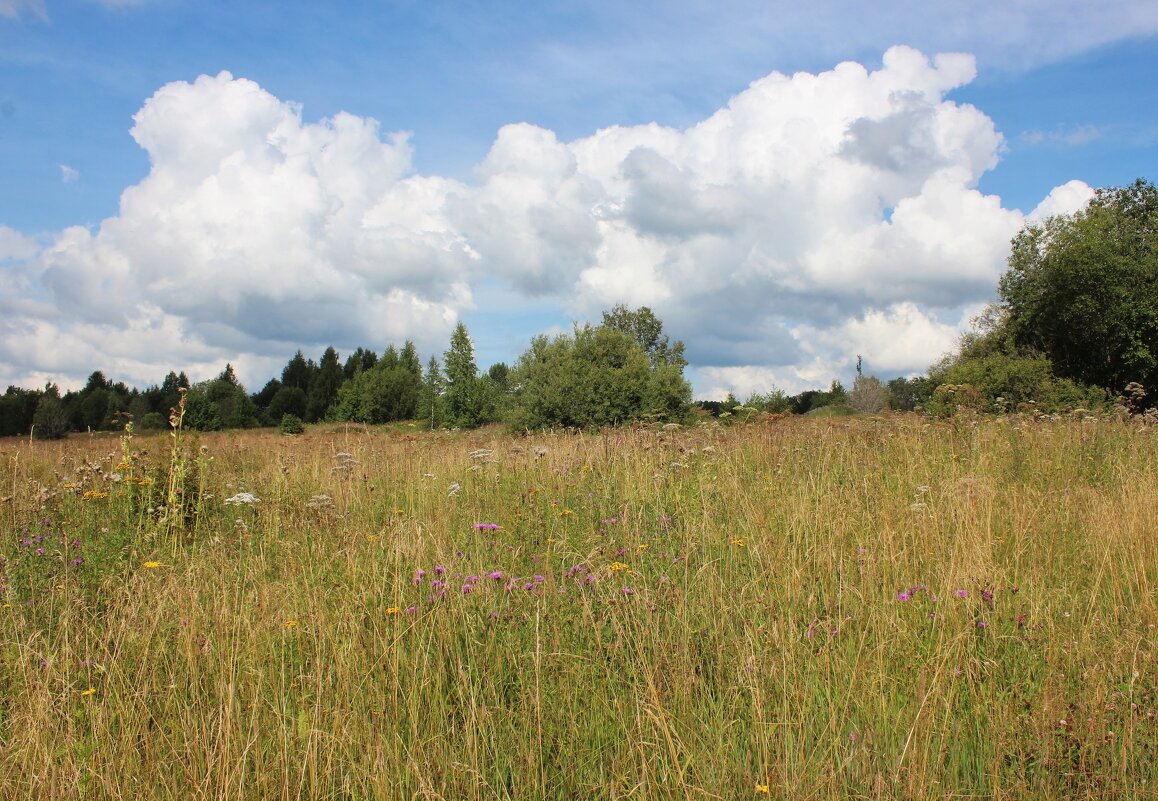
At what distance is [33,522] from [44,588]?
1884 mm

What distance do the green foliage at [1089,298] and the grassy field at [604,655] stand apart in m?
30.3

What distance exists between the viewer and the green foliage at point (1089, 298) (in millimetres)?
29078

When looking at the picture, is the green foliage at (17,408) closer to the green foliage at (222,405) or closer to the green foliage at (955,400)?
the green foliage at (222,405)

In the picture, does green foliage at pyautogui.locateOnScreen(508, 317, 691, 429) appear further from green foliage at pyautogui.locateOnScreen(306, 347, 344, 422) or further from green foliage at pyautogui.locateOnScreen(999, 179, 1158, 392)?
green foliage at pyautogui.locateOnScreen(306, 347, 344, 422)

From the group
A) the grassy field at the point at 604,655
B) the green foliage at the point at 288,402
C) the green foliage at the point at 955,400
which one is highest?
the green foliage at the point at 288,402

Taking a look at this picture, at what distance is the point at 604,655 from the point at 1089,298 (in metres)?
34.7

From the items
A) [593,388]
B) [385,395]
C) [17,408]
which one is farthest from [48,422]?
[385,395]

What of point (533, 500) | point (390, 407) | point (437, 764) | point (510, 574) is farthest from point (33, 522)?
point (390, 407)

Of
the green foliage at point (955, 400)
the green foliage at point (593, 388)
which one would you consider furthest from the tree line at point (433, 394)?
the green foliage at point (955, 400)

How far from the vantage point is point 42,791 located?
2.25 meters

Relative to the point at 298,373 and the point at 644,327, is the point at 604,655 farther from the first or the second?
the point at 298,373

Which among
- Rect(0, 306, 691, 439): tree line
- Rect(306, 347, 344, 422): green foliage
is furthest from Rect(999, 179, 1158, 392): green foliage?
Rect(306, 347, 344, 422): green foliage

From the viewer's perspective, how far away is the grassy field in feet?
7.45

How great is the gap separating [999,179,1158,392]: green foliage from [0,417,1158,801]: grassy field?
1192 inches
